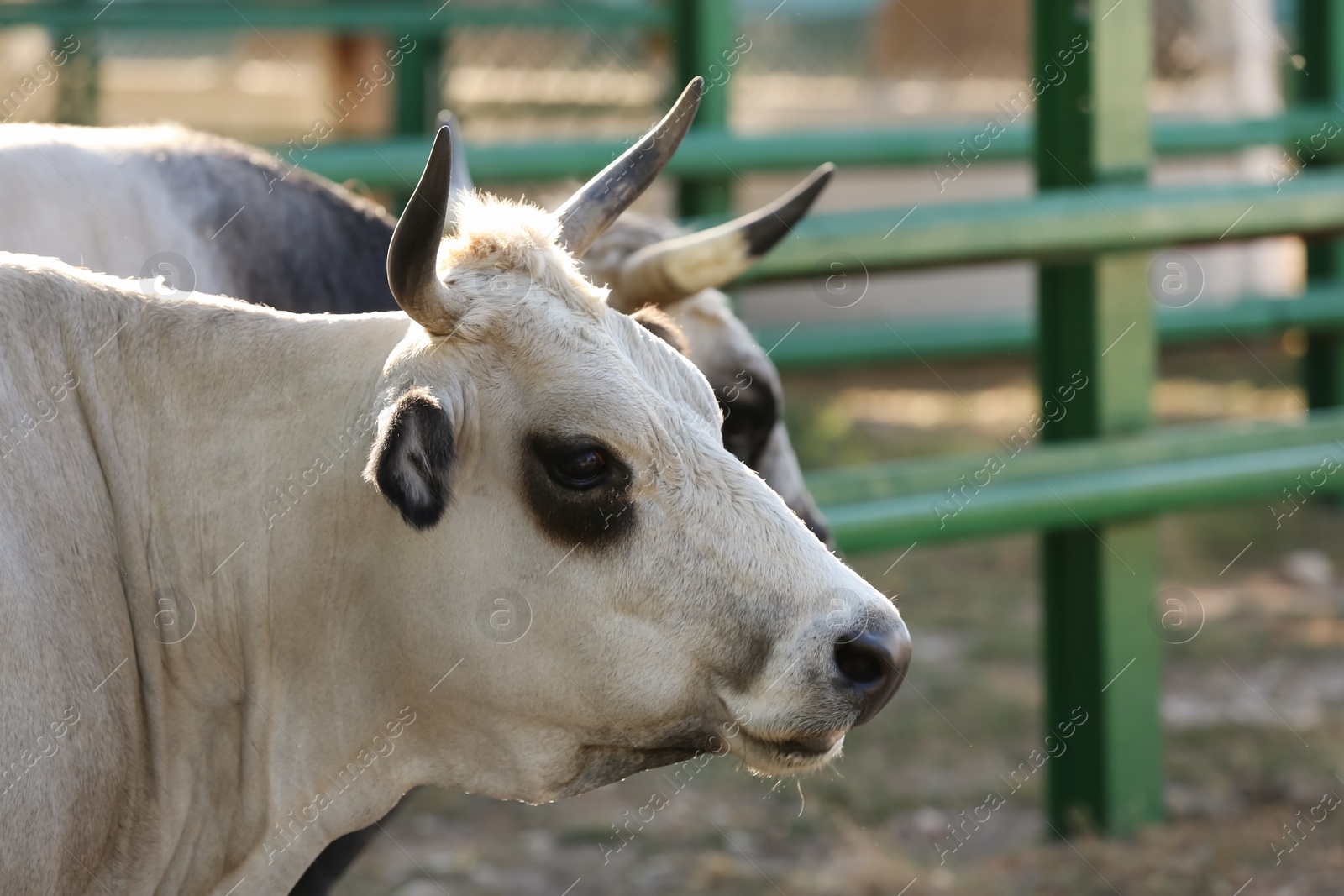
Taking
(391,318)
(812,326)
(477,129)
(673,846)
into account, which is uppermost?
(391,318)

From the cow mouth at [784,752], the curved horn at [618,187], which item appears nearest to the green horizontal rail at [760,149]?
the curved horn at [618,187]

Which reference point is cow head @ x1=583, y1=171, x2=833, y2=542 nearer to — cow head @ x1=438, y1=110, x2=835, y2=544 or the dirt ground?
cow head @ x1=438, y1=110, x2=835, y2=544

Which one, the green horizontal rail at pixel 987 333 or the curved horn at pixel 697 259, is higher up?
the curved horn at pixel 697 259

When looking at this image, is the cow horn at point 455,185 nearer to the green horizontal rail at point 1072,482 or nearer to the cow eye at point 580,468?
the cow eye at point 580,468

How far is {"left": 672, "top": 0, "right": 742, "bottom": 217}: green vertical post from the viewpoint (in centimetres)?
456

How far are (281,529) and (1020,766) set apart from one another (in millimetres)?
3242

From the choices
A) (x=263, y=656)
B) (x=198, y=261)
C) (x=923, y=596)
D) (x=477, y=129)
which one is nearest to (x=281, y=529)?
(x=263, y=656)

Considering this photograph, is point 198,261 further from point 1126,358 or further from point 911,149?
point 911,149

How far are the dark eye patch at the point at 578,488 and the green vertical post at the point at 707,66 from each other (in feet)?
8.81

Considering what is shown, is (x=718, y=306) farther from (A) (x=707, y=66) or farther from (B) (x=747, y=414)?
(A) (x=707, y=66)

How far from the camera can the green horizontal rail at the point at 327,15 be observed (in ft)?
22.7

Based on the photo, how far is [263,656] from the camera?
7.13ft

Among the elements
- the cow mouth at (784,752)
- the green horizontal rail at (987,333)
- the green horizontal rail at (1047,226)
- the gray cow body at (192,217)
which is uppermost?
the gray cow body at (192,217)

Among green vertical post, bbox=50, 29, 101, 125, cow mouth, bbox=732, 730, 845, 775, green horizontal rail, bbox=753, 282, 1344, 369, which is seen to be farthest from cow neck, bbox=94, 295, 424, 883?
green vertical post, bbox=50, 29, 101, 125
